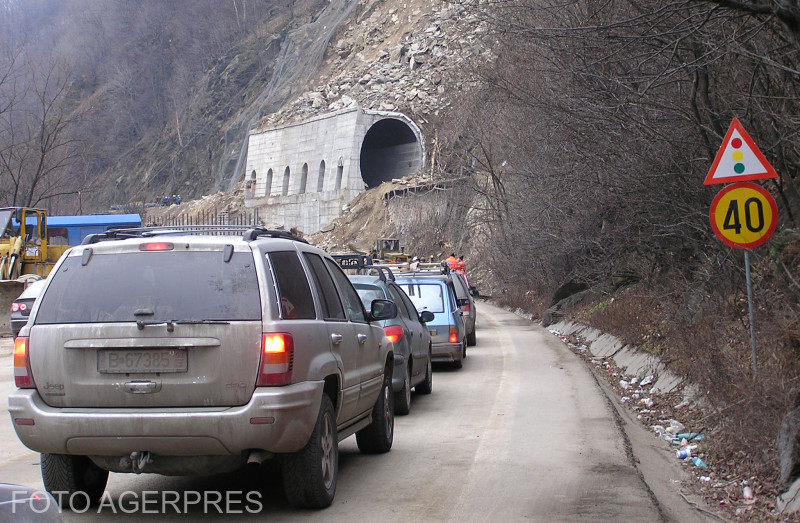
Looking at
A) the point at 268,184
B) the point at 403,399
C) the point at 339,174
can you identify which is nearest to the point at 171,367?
the point at 403,399

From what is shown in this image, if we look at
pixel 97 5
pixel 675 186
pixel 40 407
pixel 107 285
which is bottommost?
pixel 40 407

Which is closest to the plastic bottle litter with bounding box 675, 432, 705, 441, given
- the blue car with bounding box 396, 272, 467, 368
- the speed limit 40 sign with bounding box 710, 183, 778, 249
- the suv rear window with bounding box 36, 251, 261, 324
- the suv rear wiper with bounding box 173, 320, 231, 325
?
the speed limit 40 sign with bounding box 710, 183, 778, 249

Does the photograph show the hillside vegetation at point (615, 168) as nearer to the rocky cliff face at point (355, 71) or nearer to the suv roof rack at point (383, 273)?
the rocky cliff face at point (355, 71)

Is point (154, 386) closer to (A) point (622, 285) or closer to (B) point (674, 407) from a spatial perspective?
(B) point (674, 407)

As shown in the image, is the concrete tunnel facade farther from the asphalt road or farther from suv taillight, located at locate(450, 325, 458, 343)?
the asphalt road

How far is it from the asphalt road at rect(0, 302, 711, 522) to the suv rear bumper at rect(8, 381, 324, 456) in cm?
72

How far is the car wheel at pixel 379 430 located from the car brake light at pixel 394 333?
2.31 m

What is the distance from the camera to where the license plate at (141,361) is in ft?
18.9

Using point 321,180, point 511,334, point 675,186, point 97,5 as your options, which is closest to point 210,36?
point 97,5

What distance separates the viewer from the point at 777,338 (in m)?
8.62

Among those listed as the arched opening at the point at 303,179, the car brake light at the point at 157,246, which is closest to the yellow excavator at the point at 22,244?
the car brake light at the point at 157,246

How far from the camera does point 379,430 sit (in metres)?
8.34

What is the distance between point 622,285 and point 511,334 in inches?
133

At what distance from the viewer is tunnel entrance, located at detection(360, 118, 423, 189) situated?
2702 inches
